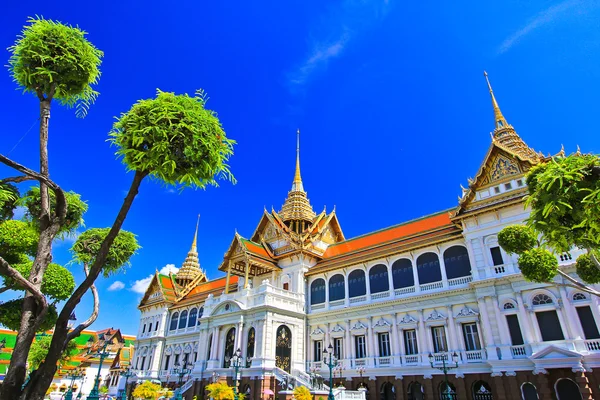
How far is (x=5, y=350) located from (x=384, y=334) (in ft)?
172

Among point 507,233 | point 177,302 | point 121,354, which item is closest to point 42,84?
point 507,233

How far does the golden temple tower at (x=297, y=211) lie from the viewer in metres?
37.1

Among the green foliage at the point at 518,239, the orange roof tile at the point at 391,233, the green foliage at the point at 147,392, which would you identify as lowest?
the green foliage at the point at 147,392

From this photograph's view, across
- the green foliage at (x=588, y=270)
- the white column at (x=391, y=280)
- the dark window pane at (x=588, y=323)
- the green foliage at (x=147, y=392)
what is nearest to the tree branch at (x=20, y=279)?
the green foliage at (x=588, y=270)

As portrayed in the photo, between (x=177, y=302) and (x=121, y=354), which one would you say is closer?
(x=177, y=302)

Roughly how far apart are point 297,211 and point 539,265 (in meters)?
25.9

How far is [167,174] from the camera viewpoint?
8.33 m

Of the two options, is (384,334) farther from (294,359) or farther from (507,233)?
(507,233)

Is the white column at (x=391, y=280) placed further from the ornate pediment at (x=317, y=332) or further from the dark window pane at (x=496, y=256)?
the dark window pane at (x=496, y=256)

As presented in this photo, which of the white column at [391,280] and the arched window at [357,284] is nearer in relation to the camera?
the white column at [391,280]

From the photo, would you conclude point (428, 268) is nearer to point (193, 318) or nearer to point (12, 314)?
point (12, 314)

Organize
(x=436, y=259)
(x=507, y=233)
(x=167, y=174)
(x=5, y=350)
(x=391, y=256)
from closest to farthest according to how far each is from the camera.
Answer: (x=167, y=174)
(x=507, y=233)
(x=436, y=259)
(x=391, y=256)
(x=5, y=350)

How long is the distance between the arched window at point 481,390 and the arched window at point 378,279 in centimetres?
777

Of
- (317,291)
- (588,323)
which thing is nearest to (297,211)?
(317,291)
